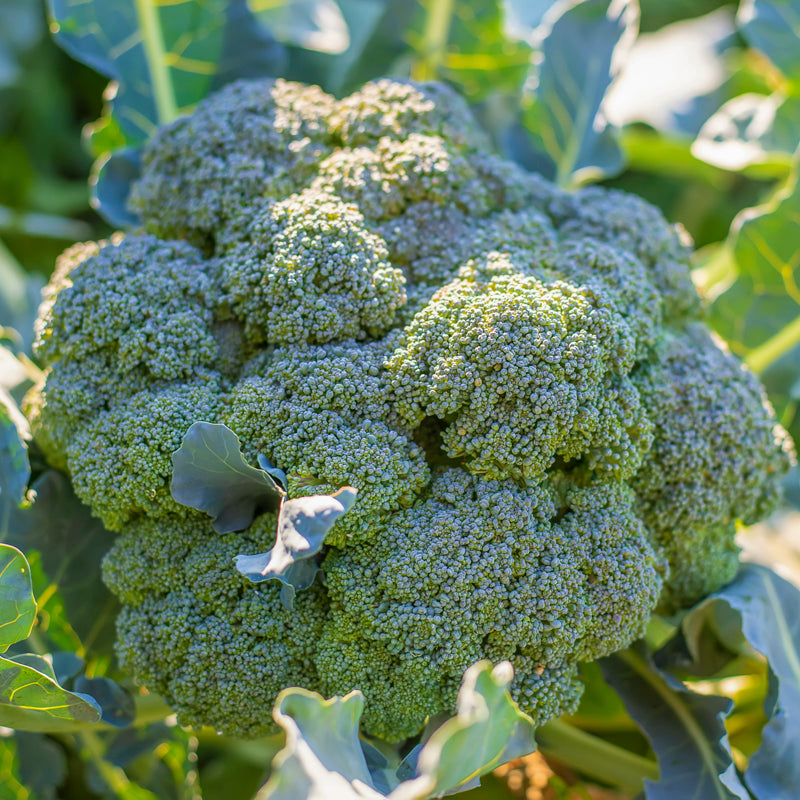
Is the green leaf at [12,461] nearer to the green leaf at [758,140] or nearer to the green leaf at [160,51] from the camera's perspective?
the green leaf at [160,51]

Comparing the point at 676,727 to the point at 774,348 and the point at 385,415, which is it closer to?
the point at 385,415

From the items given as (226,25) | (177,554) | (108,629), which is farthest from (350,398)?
→ (226,25)

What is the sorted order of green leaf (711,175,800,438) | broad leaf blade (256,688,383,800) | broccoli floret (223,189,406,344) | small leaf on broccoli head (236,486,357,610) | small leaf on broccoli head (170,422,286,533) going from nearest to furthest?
broad leaf blade (256,688,383,800) → small leaf on broccoli head (236,486,357,610) → small leaf on broccoli head (170,422,286,533) → broccoli floret (223,189,406,344) → green leaf (711,175,800,438)

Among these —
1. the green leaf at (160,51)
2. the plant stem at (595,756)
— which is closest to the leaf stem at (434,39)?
the green leaf at (160,51)

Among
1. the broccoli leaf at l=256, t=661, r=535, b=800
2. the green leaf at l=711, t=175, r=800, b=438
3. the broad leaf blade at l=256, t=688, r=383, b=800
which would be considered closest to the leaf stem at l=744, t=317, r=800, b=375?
the green leaf at l=711, t=175, r=800, b=438

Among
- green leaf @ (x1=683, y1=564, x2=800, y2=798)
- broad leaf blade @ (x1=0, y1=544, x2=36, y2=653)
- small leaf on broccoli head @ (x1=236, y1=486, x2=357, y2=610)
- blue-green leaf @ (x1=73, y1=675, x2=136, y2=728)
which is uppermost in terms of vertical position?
small leaf on broccoli head @ (x1=236, y1=486, x2=357, y2=610)

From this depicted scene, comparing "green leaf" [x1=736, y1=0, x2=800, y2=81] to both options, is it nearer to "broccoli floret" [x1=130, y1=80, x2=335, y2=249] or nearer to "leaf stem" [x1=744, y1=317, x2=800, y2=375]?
"leaf stem" [x1=744, y1=317, x2=800, y2=375]
